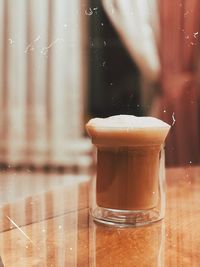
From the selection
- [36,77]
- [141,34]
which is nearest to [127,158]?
[141,34]

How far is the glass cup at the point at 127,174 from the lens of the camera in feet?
1.90

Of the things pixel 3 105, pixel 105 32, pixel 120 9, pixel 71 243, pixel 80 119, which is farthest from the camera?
pixel 3 105

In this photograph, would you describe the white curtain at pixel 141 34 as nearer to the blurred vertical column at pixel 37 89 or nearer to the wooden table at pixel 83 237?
the blurred vertical column at pixel 37 89

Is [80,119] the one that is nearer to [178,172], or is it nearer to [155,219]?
[178,172]

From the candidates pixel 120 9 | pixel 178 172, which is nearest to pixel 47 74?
pixel 120 9

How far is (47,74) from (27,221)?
2092 mm

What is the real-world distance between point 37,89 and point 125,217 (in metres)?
2.23

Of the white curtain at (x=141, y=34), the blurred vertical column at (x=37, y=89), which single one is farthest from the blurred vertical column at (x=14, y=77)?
the white curtain at (x=141, y=34)

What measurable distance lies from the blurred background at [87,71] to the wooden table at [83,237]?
0.65ft

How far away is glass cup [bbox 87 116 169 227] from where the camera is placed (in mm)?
579

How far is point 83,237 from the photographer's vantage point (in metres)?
0.52

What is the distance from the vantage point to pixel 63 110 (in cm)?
270

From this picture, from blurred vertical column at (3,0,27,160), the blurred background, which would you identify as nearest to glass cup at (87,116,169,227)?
the blurred background

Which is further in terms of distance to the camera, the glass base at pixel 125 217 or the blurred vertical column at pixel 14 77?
the blurred vertical column at pixel 14 77
